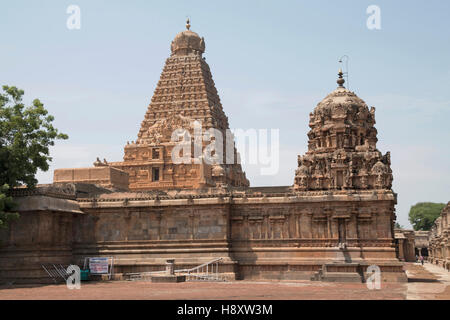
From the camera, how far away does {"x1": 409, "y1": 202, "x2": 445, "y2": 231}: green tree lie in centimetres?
13600

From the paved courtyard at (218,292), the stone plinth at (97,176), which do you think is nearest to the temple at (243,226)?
the paved courtyard at (218,292)

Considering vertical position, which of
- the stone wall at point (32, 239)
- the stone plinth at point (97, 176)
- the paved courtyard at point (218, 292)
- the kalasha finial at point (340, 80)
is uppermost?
the kalasha finial at point (340, 80)

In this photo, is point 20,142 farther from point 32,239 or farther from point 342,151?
point 342,151

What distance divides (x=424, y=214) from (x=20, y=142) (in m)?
120

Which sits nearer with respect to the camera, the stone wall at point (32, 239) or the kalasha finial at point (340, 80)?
the stone wall at point (32, 239)

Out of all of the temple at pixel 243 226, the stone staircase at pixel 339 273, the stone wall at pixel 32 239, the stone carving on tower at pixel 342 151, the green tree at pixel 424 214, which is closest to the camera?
the stone staircase at pixel 339 273

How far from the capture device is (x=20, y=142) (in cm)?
3631

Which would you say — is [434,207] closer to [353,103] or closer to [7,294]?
[353,103]

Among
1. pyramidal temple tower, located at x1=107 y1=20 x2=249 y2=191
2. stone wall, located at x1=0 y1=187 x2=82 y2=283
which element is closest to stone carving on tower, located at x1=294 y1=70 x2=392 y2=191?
stone wall, located at x1=0 y1=187 x2=82 y2=283

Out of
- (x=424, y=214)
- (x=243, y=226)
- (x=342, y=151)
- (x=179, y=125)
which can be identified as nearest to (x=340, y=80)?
(x=342, y=151)

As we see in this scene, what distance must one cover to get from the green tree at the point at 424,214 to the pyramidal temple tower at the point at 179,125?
72.5 meters

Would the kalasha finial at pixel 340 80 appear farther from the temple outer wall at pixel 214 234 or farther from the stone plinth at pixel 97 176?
the stone plinth at pixel 97 176

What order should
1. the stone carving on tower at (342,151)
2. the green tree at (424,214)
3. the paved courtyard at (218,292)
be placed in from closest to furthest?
the paved courtyard at (218,292) < the stone carving on tower at (342,151) < the green tree at (424,214)

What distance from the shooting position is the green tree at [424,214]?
13600 cm
